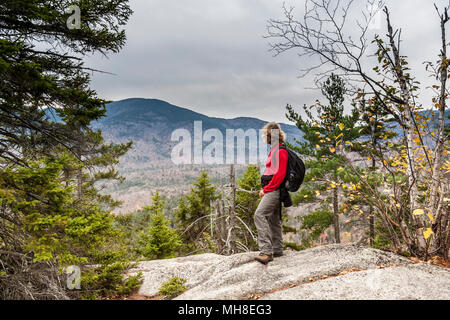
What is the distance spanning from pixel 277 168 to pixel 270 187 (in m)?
0.41

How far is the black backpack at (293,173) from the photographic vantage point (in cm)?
438

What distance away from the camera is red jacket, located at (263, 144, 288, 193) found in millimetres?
4363

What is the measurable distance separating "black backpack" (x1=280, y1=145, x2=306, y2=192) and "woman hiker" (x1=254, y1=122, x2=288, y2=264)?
0.35 feet

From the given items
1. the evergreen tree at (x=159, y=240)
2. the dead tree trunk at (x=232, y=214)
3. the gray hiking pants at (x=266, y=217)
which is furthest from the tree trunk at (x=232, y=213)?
the evergreen tree at (x=159, y=240)

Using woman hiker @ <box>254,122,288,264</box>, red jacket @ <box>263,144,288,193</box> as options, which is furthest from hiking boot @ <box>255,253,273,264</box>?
red jacket @ <box>263,144,288,193</box>

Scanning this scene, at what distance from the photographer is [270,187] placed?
4.52 m

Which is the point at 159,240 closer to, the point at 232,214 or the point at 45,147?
the point at 232,214

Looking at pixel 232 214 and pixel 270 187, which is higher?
pixel 270 187

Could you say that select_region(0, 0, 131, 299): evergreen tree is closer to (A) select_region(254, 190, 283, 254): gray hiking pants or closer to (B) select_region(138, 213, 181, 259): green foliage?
(A) select_region(254, 190, 283, 254): gray hiking pants

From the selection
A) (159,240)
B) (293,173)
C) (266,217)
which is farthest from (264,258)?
(159,240)

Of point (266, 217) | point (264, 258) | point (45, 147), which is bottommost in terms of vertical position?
point (264, 258)
